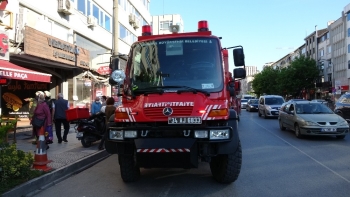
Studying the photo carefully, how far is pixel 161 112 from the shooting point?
18.6 feet

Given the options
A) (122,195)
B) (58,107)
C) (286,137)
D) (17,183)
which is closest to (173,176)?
(122,195)

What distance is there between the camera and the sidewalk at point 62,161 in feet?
19.5

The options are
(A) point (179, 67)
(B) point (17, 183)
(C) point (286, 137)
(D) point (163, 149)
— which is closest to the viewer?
(D) point (163, 149)

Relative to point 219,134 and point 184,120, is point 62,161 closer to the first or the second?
point 184,120

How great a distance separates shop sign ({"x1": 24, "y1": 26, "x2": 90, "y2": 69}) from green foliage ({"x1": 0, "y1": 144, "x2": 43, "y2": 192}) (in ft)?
30.2

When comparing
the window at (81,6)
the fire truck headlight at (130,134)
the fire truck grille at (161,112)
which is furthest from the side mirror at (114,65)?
the window at (81,6)

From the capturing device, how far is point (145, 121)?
5.72 meters

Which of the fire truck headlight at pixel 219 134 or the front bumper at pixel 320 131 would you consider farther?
the front bumper at pixel 320 131

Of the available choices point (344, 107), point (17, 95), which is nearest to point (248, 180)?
point (344, 107)

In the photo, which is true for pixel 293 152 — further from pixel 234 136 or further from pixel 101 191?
pixel 101 191

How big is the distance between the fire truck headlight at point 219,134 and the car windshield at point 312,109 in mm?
8984

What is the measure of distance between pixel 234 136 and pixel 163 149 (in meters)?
1.21

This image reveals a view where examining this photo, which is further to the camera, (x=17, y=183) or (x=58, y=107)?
(x=58, y=107)

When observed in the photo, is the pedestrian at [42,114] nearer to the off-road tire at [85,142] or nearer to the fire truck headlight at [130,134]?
the off-road tire at [85,142]
